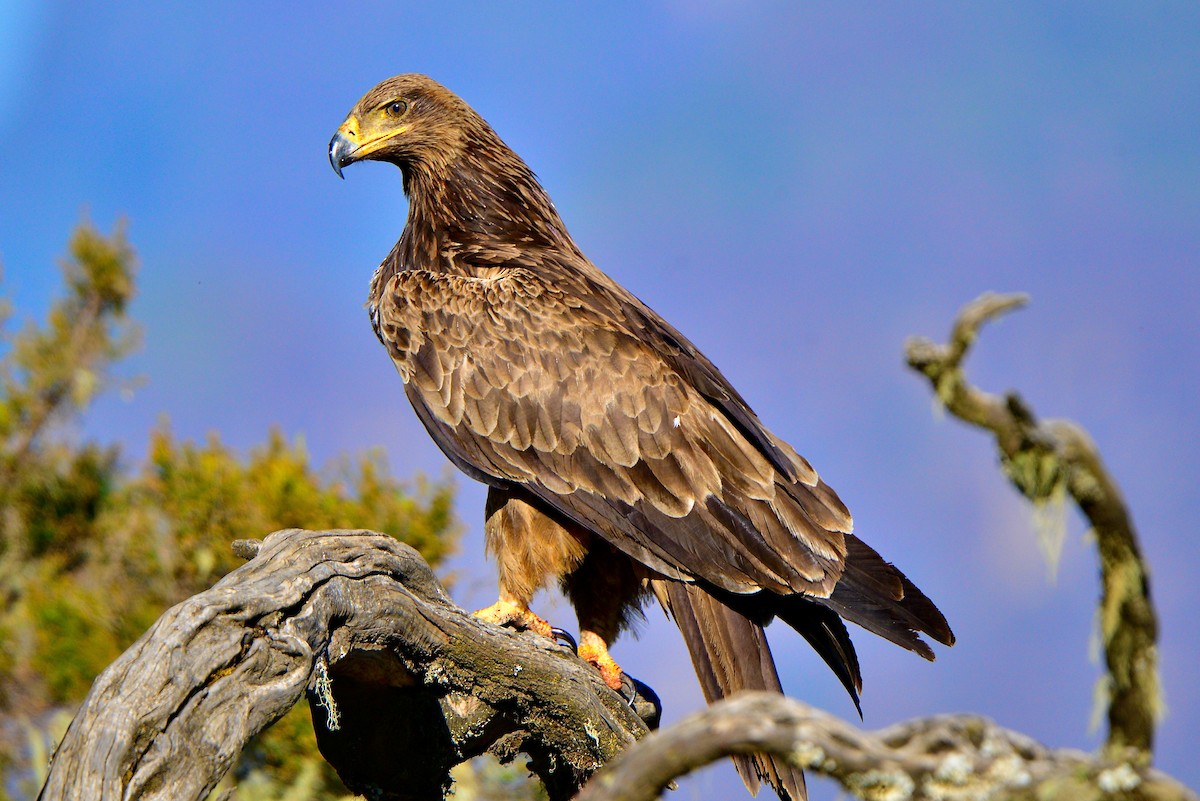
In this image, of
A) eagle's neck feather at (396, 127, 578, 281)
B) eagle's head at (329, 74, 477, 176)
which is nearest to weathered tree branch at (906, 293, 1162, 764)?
eagle's neck feather at (396, 127, 578, 281)

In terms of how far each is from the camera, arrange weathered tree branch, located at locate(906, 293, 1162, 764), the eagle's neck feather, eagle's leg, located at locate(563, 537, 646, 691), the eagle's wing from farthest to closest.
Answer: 1. the eagle's neck feather
2. eagle's leg, located at locate(563, 537, 646, 691)
3. the eagle's wing
4. weathered tree branch, located at locate(906, 293, 1162, 764)

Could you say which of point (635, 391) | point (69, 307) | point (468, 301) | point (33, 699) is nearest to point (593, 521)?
point (635, 391)

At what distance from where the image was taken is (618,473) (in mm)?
5086

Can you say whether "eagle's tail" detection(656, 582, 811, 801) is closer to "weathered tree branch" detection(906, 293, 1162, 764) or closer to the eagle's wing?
the eagle's wing

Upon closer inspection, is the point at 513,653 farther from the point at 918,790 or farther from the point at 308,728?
the point at 308,728

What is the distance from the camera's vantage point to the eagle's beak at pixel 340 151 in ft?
20.9

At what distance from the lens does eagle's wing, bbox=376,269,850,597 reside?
4797mm

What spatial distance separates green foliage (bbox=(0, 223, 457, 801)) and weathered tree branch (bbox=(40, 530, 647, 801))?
378 centimetres

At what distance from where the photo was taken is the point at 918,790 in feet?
5.98

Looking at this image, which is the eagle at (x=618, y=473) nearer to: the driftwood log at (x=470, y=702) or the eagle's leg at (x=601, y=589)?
the eagle's leg at (x=601, y=589)

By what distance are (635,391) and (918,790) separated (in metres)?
3.50

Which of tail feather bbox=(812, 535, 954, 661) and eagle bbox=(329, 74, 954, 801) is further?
eagle bbox=(329, 74, 954, 801)

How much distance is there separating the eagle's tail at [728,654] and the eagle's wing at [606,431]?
138mm

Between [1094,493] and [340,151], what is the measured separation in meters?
5.36
